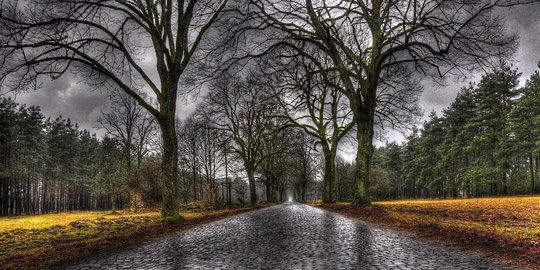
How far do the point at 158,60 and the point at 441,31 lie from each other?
38.7ft

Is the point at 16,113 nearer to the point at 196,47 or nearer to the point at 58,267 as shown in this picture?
the point at 196,47

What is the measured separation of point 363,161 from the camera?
42.9 ft

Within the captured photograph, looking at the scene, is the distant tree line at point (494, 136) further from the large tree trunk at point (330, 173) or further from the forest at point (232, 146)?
the large tree trunk at point (330, 173)

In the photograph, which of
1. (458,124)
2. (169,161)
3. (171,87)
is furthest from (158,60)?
(458,124)

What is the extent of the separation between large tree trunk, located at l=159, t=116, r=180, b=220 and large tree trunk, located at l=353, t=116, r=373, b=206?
28.1 feet

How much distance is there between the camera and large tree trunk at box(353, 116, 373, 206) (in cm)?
1307

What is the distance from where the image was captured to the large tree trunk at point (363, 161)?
1307 cm

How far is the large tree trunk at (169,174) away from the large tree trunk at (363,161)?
28.1ft

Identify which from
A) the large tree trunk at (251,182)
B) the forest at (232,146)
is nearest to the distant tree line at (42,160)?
the forest at (232,146)

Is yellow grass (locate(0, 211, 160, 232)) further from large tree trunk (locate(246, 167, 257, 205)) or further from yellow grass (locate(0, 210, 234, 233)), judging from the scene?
large tree trunk (locate(246, 167, 257, 205))

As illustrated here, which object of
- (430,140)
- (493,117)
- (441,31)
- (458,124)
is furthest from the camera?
(430,140)

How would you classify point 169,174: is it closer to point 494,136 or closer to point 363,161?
point 363,161

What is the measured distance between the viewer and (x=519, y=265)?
3.50 metres

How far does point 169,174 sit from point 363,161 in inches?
357
